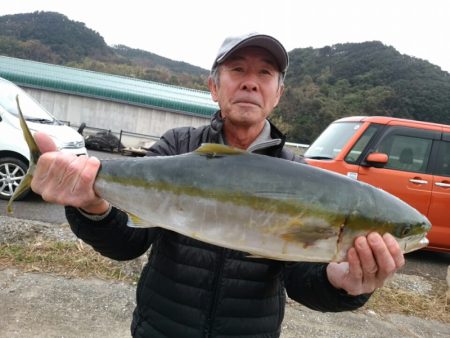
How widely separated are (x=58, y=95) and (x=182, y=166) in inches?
1204

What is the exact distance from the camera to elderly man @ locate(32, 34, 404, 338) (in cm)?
199

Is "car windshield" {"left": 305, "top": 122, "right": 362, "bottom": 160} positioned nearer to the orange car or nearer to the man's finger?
the orange car

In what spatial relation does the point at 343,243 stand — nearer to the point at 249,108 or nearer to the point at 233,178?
the point at 233,178

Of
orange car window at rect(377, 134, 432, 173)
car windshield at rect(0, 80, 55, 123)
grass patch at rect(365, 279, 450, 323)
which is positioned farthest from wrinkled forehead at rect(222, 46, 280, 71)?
car windshield at rect(0, 80, 55, 123)

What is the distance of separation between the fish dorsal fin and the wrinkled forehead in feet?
1.94

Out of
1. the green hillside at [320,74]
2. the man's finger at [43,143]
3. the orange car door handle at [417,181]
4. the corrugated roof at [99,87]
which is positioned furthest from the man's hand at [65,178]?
the green hillside at [320,74]

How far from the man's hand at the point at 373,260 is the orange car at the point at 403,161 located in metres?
5.35

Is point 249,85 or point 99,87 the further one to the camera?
point 99,87

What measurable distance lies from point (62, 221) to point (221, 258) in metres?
5.56

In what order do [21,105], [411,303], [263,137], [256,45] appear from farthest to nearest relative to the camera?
[21,105] → [411,303] → [263,137] → [256,45]

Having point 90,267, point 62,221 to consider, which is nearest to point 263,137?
point 90,267

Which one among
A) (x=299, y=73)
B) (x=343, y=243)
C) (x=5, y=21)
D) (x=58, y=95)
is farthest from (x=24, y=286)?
(x=5, y=21)

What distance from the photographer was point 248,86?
2.17 meters

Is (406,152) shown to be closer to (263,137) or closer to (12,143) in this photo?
(263,137)
